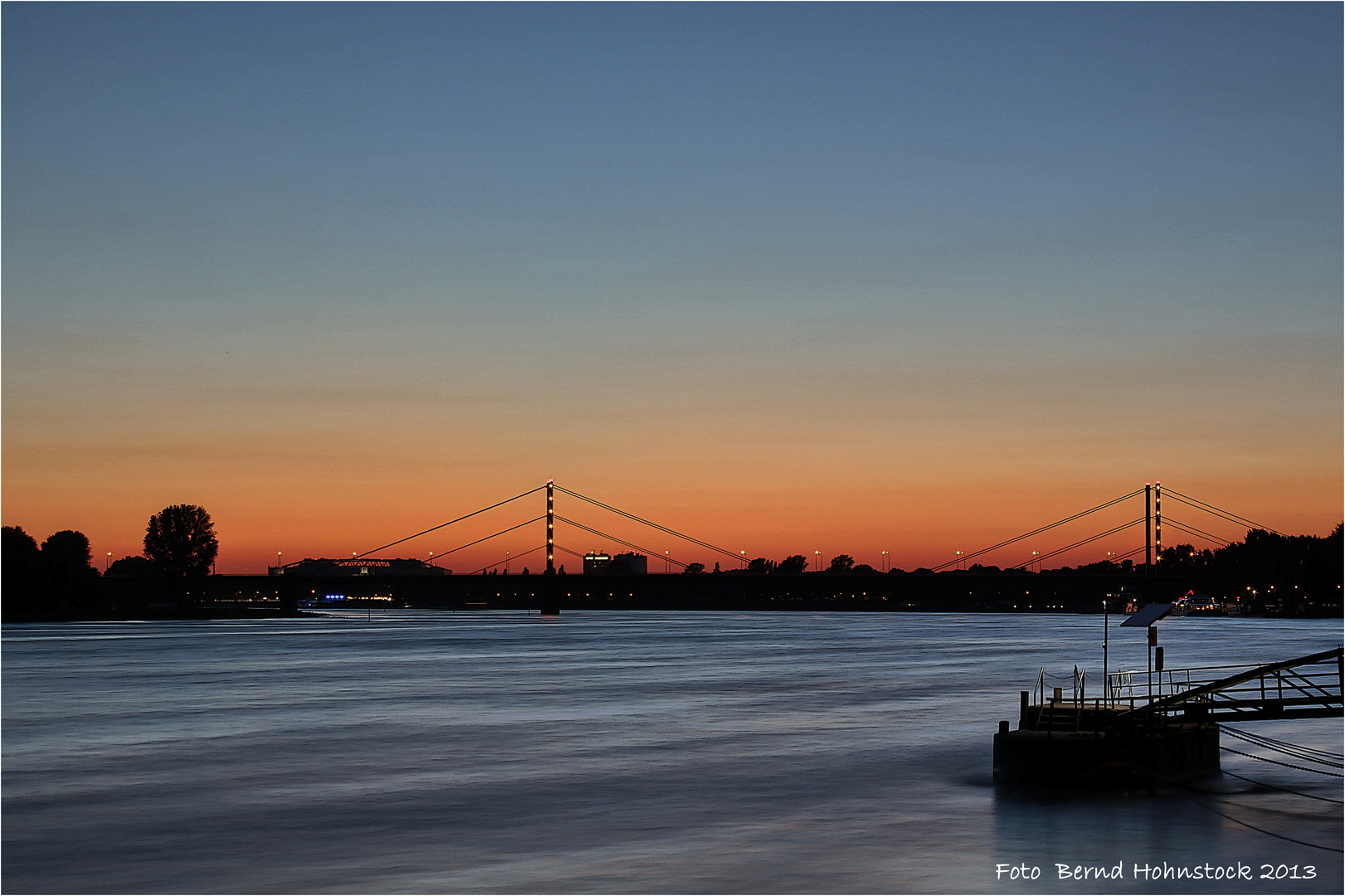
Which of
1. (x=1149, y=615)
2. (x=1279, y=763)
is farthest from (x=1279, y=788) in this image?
(x=1149, y=615)

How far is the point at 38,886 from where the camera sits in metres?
25.7

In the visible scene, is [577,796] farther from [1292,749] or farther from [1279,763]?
[1292,749]

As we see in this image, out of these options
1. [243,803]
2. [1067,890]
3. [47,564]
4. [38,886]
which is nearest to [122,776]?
[243,803]

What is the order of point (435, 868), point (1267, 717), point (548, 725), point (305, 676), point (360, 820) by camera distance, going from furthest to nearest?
1. point (305, 676)
2. point (548, 725)
3. point (1267, 717)
4. point (360, 820)
5. point (435, 868)

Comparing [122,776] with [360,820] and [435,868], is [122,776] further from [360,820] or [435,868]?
[435,868]

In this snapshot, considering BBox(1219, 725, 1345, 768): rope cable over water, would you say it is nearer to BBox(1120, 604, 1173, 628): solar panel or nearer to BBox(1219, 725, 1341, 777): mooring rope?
BBox(1219, 725, 1341, 777): mooring rope

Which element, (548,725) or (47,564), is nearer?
(548,725)

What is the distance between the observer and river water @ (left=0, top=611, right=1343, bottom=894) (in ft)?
87.5

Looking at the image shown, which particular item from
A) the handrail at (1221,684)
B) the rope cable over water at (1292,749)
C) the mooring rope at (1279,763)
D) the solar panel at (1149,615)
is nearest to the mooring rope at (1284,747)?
the rope cable over water at (1292,749)

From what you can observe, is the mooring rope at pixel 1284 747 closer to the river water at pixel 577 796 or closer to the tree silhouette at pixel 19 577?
the river water at pixel 577 796

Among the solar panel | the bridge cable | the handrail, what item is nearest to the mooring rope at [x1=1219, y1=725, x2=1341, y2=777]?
the bridge cable

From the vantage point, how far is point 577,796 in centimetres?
3588

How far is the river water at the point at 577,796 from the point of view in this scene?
26.7 metres

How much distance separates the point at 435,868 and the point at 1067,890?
37.1 feet
